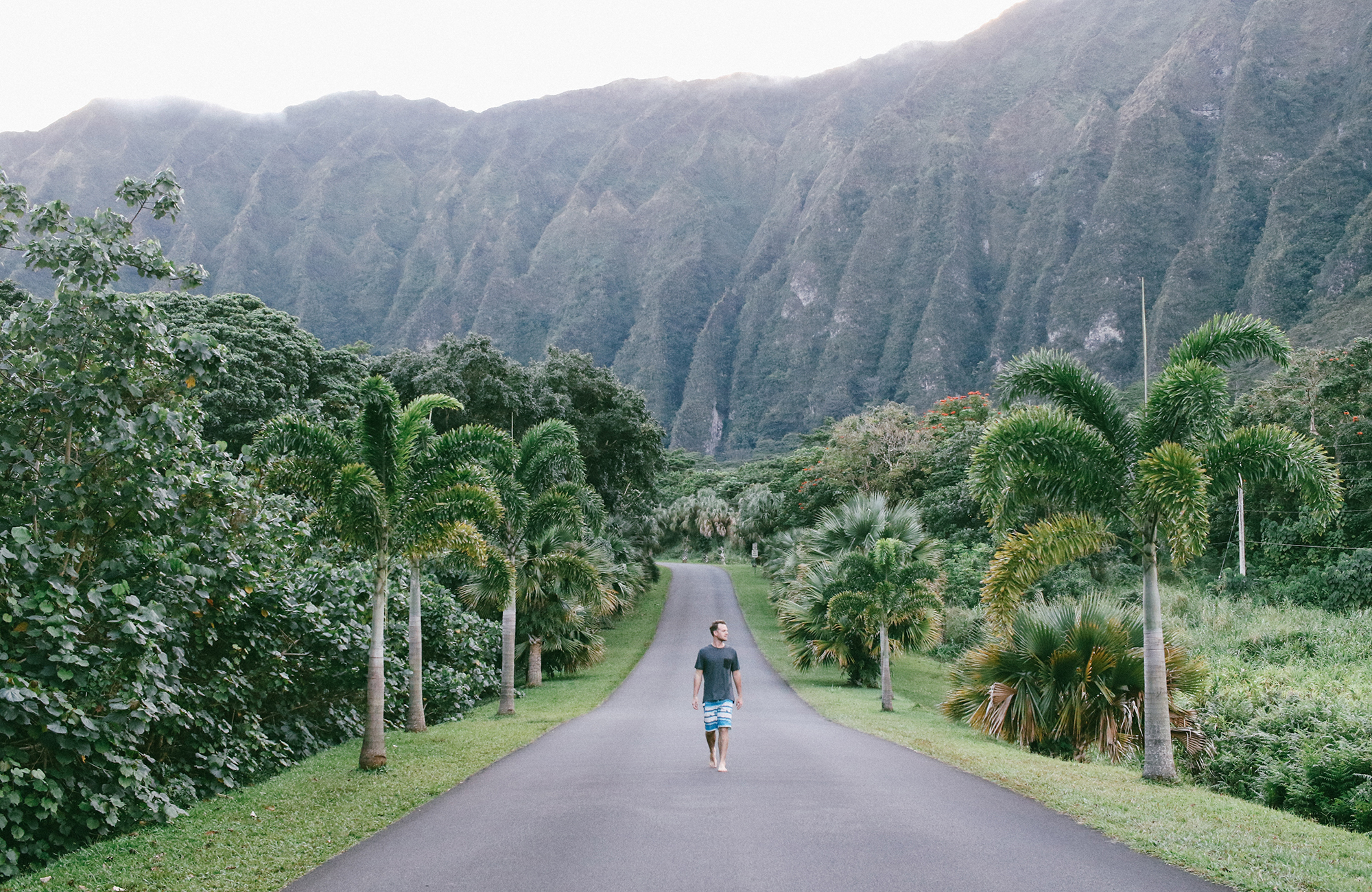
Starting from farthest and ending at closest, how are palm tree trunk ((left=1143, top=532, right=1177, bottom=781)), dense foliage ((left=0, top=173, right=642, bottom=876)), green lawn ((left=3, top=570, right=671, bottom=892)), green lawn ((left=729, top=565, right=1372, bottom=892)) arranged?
palm tree trunk ((left=1143, top=532, right=1177, bottom=781))
dense foliage ((left=0, top=173, right=642, bottom=876))
green lawn ((left=3, top=570, right=671, bottom=892))
green lawn ((left=729, top=565, right=1372, bottom=892))

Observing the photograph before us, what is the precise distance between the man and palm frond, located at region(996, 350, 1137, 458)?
5631 mm

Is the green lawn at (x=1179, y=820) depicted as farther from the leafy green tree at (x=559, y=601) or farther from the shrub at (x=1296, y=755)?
the leafy green tree at (x=559, y=601)

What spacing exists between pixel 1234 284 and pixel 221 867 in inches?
4715

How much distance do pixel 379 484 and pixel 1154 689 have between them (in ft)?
35.7

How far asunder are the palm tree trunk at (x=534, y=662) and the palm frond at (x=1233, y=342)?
729 inches

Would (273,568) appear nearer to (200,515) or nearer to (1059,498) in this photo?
(200,515)

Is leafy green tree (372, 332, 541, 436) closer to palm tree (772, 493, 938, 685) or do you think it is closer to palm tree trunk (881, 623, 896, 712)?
palm tree (772, 493, 938, 685)

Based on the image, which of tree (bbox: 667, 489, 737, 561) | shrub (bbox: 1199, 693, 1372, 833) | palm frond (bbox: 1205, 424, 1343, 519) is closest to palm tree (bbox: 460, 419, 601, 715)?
palm frond (bbox: 1205, 424, 1343, 519)

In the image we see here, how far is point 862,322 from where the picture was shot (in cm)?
15000

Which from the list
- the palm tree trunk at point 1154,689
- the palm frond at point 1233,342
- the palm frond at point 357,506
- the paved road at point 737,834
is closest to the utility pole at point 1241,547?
the palm frond at point 1233,342

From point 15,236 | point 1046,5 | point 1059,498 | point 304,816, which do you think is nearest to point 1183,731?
point 1059,498

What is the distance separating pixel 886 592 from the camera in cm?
2194

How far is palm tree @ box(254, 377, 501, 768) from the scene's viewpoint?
12.7m

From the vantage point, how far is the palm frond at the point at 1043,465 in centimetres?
1242
